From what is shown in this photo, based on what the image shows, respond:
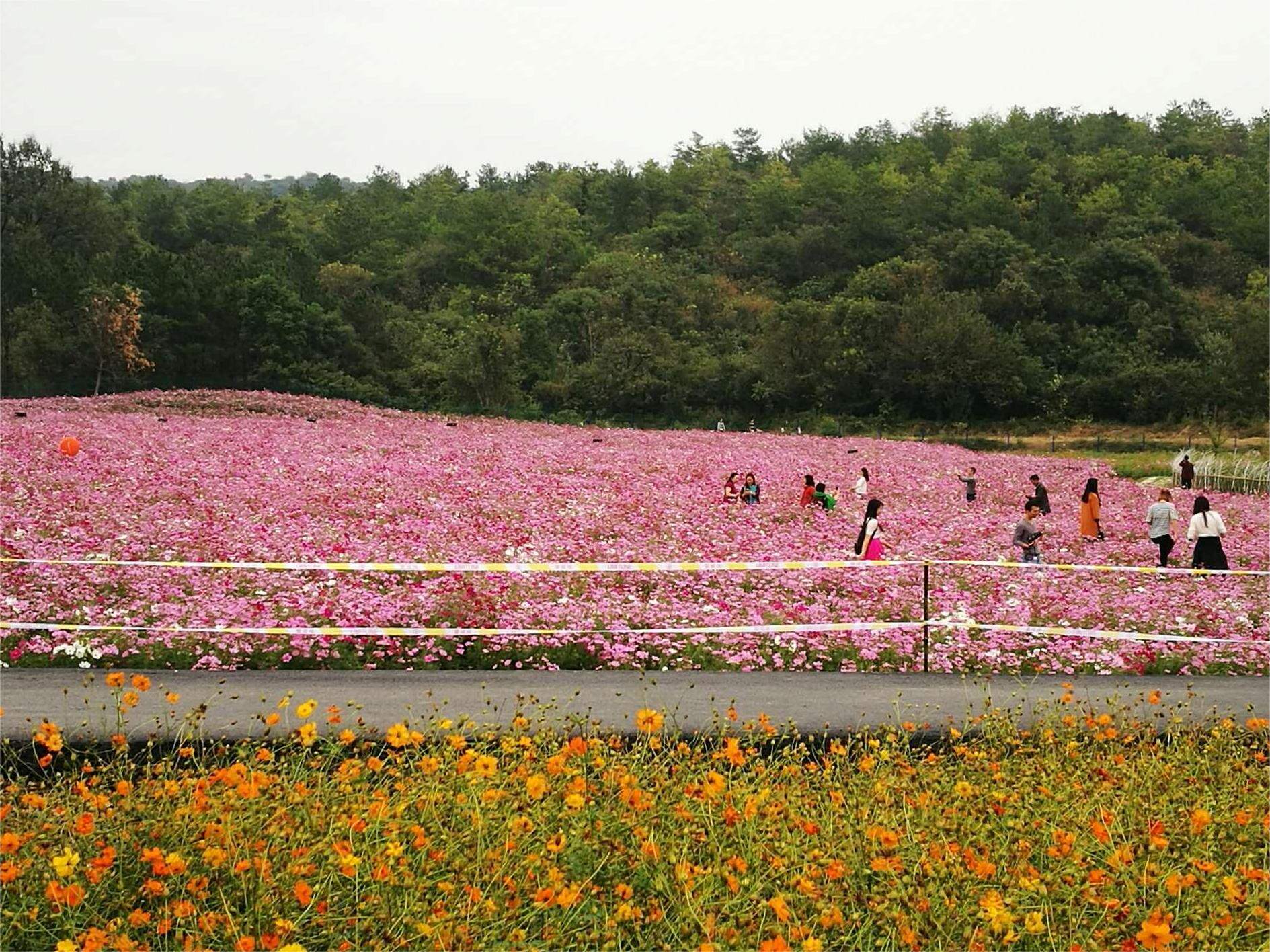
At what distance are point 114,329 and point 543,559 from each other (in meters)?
49.1

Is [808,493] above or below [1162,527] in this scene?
above

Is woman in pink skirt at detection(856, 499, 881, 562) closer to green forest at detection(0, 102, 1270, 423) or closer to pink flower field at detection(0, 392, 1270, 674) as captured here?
pink flower field at detection(0, 392, 1270, 674)

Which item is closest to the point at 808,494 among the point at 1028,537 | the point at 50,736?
the point at 1028,537

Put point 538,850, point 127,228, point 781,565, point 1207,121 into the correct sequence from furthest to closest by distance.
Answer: point 1207,121, point 127,228, point 781,565, point 538,850

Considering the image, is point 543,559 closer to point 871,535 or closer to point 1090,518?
point 871,535

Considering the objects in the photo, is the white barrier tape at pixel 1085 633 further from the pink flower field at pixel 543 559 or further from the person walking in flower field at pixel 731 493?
the person walking in flower field at pixel 731 493

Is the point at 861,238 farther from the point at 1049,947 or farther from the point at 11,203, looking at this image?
the point at 1049,947

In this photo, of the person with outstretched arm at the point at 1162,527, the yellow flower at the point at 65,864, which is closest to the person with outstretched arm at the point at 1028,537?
the person with outstretched arm at the point at 1162,527

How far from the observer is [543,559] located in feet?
49.6

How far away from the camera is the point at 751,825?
526 centimetres

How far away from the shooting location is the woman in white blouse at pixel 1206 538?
54.3 feet

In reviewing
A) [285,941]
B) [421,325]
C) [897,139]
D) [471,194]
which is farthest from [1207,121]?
[285,941]

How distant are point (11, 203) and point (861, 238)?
55296mm

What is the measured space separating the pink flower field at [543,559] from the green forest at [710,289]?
109ft
